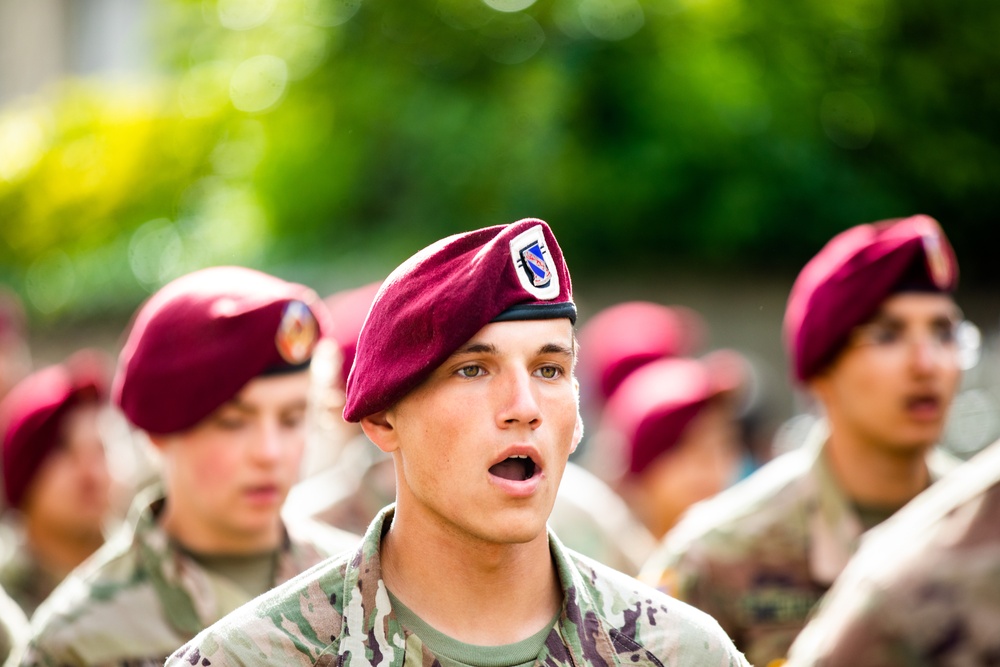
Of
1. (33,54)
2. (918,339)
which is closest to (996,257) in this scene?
(918,339)

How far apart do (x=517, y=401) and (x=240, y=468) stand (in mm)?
1935

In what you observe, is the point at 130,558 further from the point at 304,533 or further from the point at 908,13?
the point at 908,13

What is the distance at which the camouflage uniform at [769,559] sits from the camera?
17.7 feet

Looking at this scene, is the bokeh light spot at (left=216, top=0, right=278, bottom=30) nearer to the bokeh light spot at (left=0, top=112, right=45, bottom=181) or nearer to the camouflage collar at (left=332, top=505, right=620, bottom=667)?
the bokeh light spot at (left=0, top=112, right=45, bottom=181)

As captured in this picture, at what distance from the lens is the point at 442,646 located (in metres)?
3.13

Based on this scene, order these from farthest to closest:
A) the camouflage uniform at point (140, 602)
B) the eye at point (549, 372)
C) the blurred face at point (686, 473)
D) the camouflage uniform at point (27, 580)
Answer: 1. the blurred face at point (686, 473)
2. the camouflage uniform at point (27, 580)
3. the camouflage uniform at point (140, 602)
4. the eye at point (549, 372)

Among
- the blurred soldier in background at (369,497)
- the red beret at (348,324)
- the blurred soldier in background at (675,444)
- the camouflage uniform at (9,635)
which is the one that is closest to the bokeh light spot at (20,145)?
the red beret at (348,324)

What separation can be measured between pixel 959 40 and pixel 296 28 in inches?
341

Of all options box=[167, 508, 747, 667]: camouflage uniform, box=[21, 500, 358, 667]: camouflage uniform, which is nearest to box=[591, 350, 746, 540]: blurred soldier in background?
box=[21, 500, 358, 667]: camouflage uniform

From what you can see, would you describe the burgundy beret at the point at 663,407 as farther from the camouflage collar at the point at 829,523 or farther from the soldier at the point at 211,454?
the soldier at the point at 211,454

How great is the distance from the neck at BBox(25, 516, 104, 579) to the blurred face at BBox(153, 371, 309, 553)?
310 centimetres

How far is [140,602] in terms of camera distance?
4664 mm

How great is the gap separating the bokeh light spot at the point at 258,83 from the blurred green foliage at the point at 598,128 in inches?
1.7

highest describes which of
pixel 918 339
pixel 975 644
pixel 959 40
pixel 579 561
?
pixel 975 644
